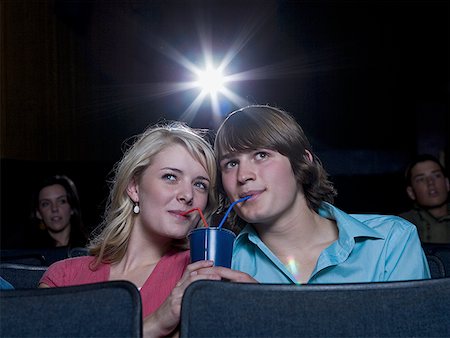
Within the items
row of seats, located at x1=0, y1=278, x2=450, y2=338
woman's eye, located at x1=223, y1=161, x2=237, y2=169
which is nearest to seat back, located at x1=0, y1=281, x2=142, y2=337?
row of seats, located at x1=0, y1=278, x2=450, y2=338

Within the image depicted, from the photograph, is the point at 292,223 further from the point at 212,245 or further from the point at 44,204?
the point at 44,204

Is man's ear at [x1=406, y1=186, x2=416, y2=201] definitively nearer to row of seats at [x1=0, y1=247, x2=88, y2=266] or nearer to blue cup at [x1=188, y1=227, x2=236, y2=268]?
row of seats at [x1=0, y1=247, x2=88, y2=266]

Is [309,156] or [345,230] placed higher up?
[309,156]

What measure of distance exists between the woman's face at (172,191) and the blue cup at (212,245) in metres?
0.30

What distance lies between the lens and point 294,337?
2.74ft

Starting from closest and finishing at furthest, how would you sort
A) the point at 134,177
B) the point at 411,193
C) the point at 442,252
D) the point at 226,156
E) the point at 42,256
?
1. the point at 226,156
2. the point at 134,177
3. the point at 442,252
4. the point at 42,256
5. the point at 411,193

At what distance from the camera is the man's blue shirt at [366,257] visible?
1404 millimetres

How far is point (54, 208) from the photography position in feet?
12.4

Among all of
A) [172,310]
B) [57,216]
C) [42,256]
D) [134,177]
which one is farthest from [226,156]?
[57,216]

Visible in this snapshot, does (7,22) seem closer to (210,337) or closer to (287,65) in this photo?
(287,65)

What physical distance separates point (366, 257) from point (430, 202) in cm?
265

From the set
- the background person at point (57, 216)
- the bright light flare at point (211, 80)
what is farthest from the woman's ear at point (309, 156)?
the bright light flare at point (211, 80)

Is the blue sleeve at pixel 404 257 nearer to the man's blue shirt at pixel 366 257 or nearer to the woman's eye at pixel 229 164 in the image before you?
the man's blue shirt at pixel 366 257

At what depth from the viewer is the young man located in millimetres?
3865
